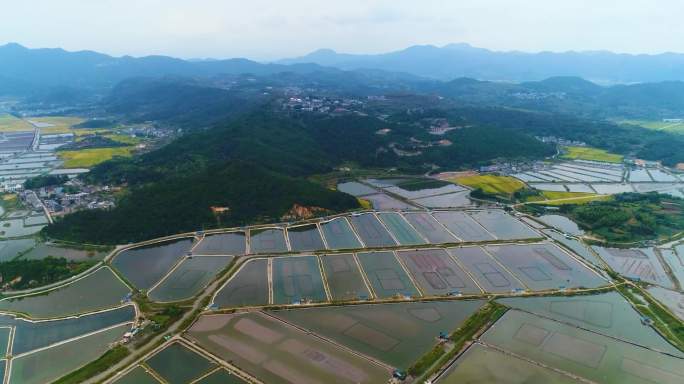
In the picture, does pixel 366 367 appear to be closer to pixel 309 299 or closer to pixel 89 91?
pixel 309 299

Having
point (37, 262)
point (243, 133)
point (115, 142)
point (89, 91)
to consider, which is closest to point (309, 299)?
point (37, 262)

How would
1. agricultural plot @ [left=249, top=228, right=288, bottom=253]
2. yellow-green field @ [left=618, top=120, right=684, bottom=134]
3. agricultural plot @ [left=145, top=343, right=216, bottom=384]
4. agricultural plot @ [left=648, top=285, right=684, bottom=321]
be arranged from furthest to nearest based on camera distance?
yellow-green field @ [left=618, top=120, right=684, bottom=134] < agricultural plot @ [left=249, top=228, right=288, bottom=253] < agricultural plot @ [left=648, top=285, right=684, bottom=321] < agricultural plot @ [left=145, top=343, right=216, bottom=384]

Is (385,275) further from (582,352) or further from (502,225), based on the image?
(502,225)

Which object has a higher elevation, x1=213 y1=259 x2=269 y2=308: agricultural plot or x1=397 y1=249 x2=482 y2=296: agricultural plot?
x1=397 y1=249 x2=482 y2=296: agricultural plot

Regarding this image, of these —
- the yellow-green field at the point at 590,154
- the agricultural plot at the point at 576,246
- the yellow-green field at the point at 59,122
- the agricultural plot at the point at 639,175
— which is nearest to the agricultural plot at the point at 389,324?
the agricultural plot at the point at 576,246

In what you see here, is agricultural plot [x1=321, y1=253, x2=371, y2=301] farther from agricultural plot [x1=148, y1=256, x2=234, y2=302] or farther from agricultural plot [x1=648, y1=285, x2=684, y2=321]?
agricultural plot [x1=648, y1=285, x2=684, y2=321]

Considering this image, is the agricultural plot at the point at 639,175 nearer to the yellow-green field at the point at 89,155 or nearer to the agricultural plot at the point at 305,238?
the agricultural plot at the point at 305,238

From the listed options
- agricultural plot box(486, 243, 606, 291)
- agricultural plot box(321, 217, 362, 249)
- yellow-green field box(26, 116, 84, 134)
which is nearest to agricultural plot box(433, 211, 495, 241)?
agricultural plot box(486, 243, 606, 291)
